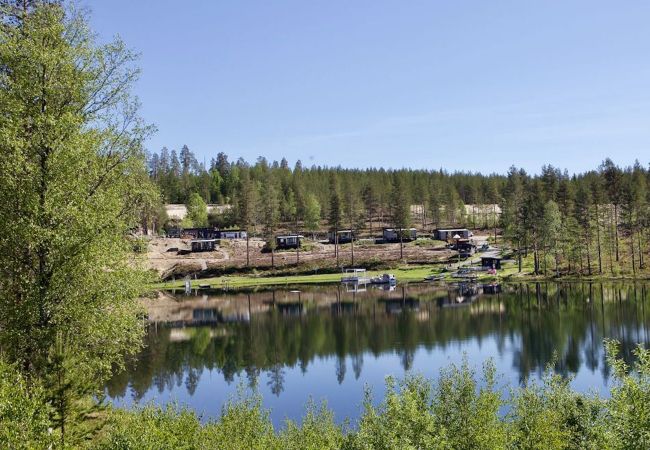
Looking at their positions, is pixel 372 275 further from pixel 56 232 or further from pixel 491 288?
pixel 56 232

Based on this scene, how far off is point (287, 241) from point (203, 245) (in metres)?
22.5

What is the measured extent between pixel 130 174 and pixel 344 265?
109338mm

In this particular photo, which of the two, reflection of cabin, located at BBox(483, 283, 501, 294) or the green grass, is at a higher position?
the green grass

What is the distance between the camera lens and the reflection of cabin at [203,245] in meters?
147

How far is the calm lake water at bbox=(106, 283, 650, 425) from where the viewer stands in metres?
44.9

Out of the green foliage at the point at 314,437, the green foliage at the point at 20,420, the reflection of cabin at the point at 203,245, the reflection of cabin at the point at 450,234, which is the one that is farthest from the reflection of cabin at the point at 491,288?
the green foliage at the point at 20,420

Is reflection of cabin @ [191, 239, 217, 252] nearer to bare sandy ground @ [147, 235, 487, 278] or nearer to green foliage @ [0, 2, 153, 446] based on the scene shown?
bare sandy ground @ [147, 235, 487, 278]

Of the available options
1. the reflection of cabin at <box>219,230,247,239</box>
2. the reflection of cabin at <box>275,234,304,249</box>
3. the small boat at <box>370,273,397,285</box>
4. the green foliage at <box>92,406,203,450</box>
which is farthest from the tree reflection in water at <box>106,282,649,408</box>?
the reflection of cabin at <box>219,230,247,239</box>

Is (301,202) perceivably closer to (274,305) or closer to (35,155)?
(274,305)

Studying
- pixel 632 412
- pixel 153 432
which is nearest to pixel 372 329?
pixel 632 412

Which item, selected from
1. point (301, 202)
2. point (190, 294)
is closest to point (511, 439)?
point (190, 294)

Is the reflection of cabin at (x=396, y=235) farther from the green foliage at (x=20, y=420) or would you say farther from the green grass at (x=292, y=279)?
the green foliage at (x=20, y=420)

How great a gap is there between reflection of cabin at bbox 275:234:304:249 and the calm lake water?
5100cm

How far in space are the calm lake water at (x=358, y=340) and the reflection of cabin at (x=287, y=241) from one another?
167 ft
